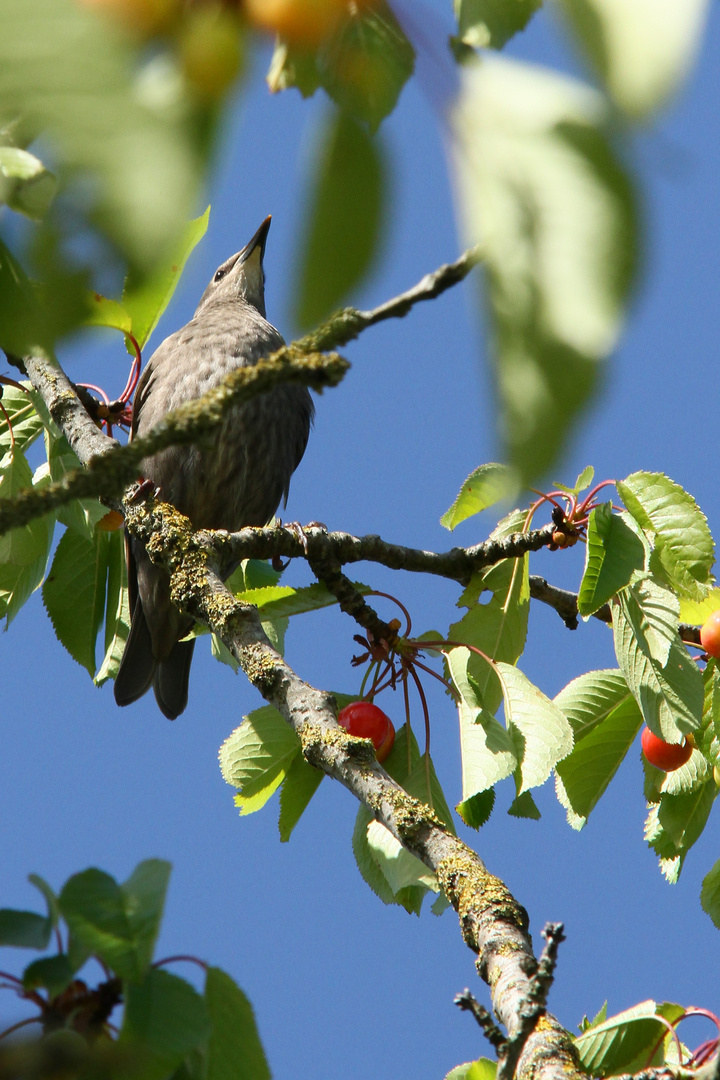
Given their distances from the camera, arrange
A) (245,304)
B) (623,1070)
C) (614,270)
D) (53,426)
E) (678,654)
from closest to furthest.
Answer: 1. (614,270)
2. (623,1070)
3. (678,654)
4. (53,426)
5. (245,304)

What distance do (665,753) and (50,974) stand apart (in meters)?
2.02

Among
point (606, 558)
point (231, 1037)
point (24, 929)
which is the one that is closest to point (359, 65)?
point (24, 929)

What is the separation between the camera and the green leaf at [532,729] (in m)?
2.55

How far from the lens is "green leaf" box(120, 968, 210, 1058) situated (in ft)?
3.95

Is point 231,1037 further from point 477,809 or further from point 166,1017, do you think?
point 477,809

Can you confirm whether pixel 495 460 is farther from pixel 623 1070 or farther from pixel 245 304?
pixel 245 304

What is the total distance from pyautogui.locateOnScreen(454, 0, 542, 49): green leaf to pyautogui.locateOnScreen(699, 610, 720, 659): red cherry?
8.01 feet

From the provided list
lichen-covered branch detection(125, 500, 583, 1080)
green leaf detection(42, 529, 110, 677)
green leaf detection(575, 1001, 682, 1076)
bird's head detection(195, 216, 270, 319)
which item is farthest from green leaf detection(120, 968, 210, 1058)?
bird's head detection(195, 216, 270, 319)

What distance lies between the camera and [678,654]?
2.53 m

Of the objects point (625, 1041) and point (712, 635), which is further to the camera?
point (712, 635)

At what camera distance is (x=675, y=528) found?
2768 mm

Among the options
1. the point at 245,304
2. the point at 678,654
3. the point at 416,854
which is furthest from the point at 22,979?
the point at 245,304

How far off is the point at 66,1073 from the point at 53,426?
7.23 ft

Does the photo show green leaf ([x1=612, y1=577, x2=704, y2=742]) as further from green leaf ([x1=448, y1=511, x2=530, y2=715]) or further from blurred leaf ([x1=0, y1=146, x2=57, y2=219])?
blurred leaf ([x1=0, y1=146, x2=57, y2=219])
